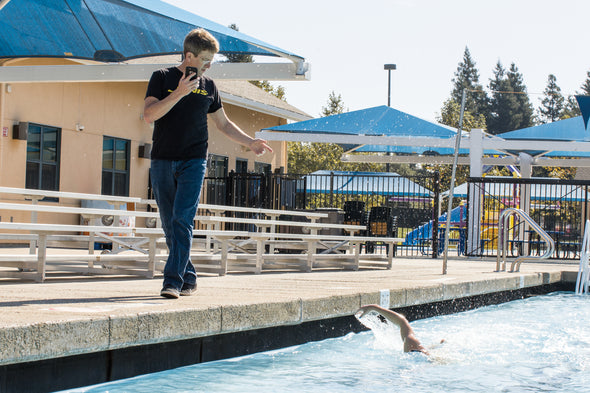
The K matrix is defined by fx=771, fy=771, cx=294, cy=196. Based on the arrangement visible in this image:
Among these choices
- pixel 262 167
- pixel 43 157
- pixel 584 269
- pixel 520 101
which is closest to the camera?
pixel 584 269

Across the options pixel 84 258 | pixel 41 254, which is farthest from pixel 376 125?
pixel 41 254

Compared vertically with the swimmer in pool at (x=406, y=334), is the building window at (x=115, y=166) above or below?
above

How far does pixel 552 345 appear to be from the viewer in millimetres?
7152

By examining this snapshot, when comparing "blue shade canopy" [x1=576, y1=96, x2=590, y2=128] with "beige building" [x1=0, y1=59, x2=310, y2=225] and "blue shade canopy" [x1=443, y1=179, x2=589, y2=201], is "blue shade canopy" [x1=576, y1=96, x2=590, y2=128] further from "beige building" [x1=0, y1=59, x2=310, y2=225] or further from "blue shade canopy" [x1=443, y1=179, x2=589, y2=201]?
"beige building" [x1=0, y1=59, x2=310, y2=225]

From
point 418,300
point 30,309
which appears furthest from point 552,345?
point 30,309

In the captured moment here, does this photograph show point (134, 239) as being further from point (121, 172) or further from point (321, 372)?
point (121, 172)

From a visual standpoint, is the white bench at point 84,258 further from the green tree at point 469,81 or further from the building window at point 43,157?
the green tree at point 469,81

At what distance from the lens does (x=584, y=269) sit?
11375 mm

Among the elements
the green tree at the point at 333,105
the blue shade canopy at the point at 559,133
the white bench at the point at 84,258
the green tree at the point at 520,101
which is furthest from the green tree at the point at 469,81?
the white bench at the point at 84,258

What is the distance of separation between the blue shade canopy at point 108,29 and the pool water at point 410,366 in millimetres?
3492

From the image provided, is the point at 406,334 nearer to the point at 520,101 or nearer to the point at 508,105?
the point at 508,105

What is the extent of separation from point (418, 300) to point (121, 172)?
35.5ft

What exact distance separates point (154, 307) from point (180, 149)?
3.82 ft

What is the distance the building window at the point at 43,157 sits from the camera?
14.2 meters
